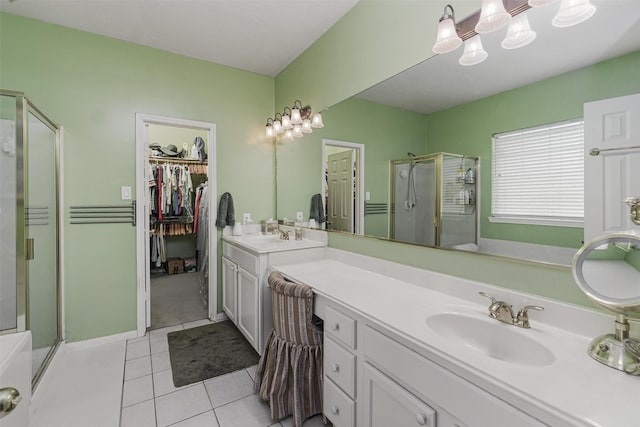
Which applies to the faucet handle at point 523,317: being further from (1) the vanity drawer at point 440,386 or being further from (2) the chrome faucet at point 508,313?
(1) the vanity drawer at point 440,386

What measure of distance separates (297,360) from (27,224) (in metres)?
1.91

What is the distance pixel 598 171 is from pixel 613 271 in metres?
0.35

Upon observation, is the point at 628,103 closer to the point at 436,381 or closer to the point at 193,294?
the point at 436,381

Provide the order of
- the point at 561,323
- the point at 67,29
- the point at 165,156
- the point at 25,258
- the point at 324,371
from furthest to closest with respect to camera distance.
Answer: the point at 165,156 < the point at 67,29 < the point at 25,258 < the point at 324,371 < the point at 561,323

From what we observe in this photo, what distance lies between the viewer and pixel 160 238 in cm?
461

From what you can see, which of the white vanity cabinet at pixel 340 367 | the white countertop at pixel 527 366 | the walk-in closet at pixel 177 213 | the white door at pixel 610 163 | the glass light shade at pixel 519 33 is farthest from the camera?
the walk-in closet at pixel 177 213

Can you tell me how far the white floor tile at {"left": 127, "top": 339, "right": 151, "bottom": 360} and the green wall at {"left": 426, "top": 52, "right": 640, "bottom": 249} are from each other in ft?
8.95

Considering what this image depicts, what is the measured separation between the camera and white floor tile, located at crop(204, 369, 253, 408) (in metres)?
1.84

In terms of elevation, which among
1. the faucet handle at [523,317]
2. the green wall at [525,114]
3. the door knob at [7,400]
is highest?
the green wall at [525,114]

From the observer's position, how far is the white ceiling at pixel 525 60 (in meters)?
0.99

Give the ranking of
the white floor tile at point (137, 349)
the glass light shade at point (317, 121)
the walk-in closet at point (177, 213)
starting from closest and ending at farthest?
the white floor tile at point (137, 349), the glass light shade at point (317, 121), the walk-in closet at point (177, 213)

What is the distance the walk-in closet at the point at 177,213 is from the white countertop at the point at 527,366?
289 centimetres

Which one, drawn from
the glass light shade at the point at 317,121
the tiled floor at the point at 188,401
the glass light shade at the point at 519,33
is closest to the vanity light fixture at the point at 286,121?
the glass light shade at the point at 317,121

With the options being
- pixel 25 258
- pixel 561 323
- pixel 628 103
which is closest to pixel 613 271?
pixel 561 323
